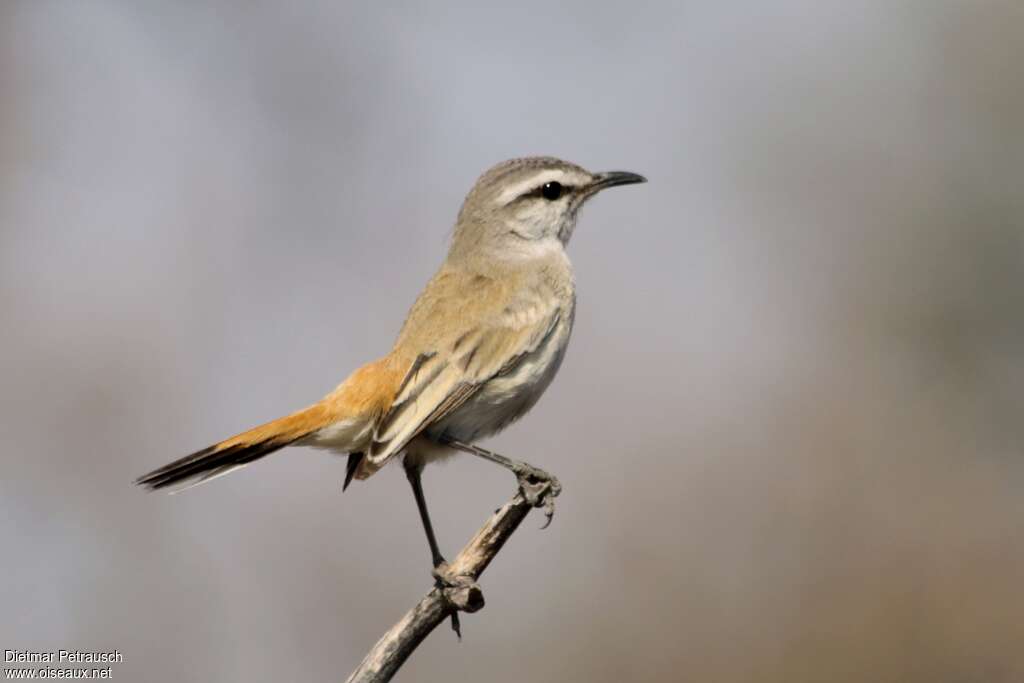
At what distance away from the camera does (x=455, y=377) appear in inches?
200

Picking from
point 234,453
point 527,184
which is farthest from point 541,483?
point 527,184

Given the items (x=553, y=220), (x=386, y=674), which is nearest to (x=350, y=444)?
(x=386, y=674)

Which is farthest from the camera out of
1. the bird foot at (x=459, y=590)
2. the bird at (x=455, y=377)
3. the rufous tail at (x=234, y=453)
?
the bird at (x=455, y=377)

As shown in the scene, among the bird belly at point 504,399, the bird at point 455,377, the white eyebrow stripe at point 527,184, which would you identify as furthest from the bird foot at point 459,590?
the white eyebrow stripe at point 527,184

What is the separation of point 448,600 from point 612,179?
2.67 meters

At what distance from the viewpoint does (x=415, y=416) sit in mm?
4934

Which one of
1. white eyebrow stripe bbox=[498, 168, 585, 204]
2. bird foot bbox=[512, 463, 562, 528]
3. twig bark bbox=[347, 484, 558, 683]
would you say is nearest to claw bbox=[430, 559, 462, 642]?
twig bark bbox=[347, 484, 558, 683]

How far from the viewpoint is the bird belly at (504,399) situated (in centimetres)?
516

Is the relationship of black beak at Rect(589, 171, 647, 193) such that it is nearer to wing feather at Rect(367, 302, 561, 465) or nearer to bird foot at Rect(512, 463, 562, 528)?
wing feather at Rect(367, 302, 561, 465)

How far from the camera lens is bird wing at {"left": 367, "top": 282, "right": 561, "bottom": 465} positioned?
4.92 metres

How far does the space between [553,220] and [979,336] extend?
3218mm

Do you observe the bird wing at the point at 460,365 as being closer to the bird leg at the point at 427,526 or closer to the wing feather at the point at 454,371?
the wing feather at the point at 454,371

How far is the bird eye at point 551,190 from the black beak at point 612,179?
0.63 ft

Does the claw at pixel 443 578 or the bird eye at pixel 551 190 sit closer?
the claw at pixel 443 578
